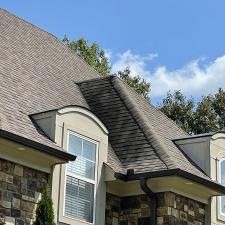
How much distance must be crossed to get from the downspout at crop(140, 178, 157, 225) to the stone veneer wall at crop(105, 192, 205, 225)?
0.26 ft

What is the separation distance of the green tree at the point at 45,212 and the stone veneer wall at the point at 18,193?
14cm

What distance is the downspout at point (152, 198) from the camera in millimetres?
13430

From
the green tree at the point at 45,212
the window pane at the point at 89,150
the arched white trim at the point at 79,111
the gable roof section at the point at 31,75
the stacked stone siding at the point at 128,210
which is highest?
the gable roof section at the point at 31,75

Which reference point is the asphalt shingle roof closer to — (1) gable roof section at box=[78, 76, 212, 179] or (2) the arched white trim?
(1) gable roof section at box=[78, 76, 212, 179]

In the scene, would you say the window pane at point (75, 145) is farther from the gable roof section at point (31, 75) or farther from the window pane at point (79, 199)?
the gable roof section at point (31, 75)

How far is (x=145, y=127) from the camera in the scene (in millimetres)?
15367

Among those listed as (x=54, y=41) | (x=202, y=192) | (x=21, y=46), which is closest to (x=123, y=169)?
(x=202, y=192)

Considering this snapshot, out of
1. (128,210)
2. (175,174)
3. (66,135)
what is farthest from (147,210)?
(66,135)

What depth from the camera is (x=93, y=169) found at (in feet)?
44.6

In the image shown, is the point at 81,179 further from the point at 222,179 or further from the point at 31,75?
the point at 222,179

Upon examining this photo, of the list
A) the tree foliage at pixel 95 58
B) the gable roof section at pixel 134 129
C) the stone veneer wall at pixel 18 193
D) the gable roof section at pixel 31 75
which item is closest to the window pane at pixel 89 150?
the gable roof section at pixel 134 129

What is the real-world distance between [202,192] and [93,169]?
8.22ft

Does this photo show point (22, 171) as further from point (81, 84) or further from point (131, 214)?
point (81, 84)

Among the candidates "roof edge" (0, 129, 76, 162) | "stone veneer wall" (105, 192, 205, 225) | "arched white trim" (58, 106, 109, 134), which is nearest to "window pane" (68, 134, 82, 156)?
"arched white trim" (58, 106, 109, 134)
